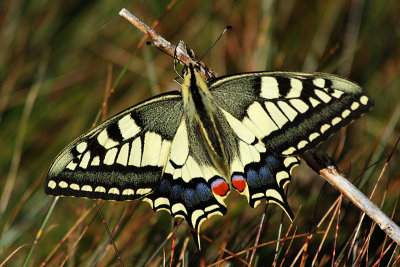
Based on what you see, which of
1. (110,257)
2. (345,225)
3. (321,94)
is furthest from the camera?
(110,257)

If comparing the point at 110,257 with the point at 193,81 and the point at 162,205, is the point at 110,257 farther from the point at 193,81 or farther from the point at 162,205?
the point at 193,81

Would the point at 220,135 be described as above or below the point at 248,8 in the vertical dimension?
below

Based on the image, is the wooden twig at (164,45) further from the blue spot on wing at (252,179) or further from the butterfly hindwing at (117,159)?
the blue spot on wing at (252,179)

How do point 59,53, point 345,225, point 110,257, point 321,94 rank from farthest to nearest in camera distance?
point 59,53 → point 110,257 → point 345,225 → point 321,94

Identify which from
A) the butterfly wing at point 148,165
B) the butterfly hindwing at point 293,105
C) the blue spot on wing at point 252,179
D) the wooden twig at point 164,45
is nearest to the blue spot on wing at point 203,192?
the butterfly wing at point 148,165

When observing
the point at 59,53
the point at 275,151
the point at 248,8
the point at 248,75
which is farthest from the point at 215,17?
the point at 275,151

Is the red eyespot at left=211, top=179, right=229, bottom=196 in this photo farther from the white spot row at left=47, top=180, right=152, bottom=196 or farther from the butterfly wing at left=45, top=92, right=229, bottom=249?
the white spot row at left=47, top=180, right=152, bottom=196


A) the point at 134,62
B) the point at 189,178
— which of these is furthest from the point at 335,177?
the point at 134,62
